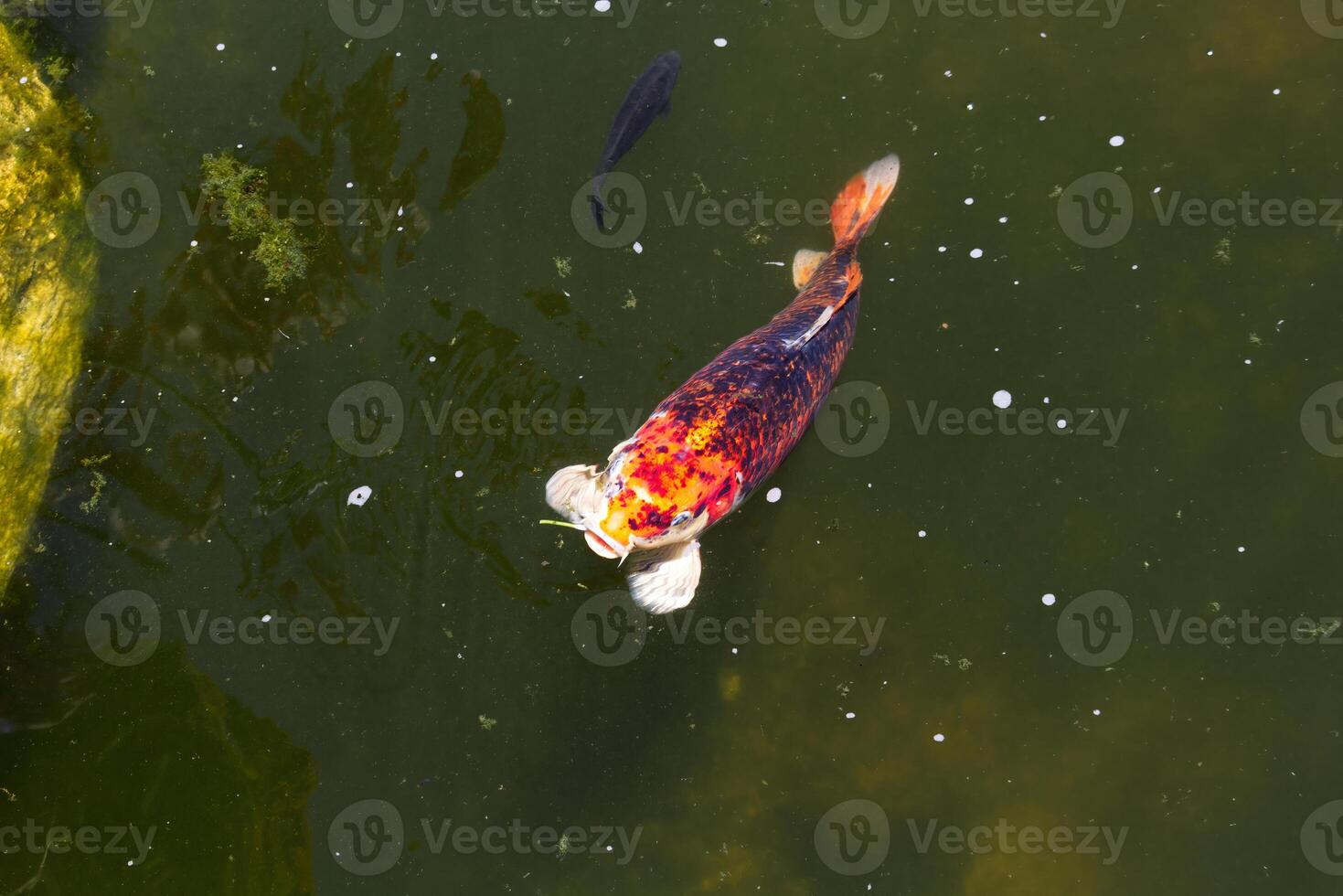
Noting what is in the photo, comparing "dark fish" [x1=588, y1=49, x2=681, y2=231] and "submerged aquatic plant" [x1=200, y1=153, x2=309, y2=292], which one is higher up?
"submerged aquatic plant" [x1=200, y1=153, x2=309, y2=292]

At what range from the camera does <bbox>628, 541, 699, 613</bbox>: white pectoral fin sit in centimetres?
366

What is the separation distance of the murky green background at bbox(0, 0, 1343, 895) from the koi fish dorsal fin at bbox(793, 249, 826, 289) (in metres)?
0.14

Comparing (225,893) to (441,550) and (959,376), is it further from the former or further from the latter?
(959,376)

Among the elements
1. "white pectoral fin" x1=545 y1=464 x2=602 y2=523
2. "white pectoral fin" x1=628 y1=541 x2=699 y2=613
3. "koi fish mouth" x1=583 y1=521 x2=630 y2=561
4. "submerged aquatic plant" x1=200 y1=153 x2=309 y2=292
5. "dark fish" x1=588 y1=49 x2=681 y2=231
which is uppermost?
"submerged aquatic plant" x1=200 y1=153 x2=309 y2=292

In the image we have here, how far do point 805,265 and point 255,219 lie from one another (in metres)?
3.26

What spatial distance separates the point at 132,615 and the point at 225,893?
5.39 ft

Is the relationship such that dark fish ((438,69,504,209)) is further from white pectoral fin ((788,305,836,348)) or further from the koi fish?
white pectoral fin ((788,305,836,348))

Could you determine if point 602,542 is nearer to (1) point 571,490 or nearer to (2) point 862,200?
(1) point 571,490

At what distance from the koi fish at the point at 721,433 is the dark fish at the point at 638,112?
1.18 metres

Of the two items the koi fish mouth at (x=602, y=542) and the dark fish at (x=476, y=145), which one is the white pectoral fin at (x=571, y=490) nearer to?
the koi fish mouth at (x=602, y=542)

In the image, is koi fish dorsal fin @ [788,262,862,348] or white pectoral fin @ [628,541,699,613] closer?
koi fish dorsal fin @ [788,262,862,348]

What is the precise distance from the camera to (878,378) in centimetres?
399

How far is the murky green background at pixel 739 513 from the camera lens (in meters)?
3.85

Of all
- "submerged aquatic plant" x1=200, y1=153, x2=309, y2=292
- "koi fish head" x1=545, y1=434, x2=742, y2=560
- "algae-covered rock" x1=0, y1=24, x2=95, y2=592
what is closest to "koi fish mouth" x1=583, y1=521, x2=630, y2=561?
"koi fish head" x1=545, y1=434, x2=742, y2=560
